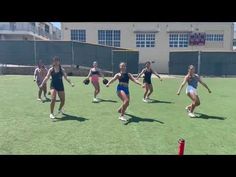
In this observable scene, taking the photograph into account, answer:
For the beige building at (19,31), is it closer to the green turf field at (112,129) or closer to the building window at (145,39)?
the building window at (145,39)

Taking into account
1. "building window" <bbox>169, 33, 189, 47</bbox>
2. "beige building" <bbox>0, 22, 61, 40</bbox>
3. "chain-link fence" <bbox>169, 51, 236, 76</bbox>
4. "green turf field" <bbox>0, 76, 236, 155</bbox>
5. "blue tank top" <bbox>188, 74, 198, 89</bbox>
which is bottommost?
"green turf field" <bbox>0, 76, 236, 155</bbox>

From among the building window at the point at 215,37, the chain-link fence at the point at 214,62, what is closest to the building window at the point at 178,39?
the building window at the point at 215,37

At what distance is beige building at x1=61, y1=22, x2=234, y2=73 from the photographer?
39.4 metres

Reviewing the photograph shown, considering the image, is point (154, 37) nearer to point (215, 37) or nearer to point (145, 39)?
point (145, 39)

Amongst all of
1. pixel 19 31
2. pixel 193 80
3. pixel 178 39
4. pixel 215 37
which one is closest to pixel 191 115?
pixel 193 80

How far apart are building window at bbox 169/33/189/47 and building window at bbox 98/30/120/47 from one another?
695cm

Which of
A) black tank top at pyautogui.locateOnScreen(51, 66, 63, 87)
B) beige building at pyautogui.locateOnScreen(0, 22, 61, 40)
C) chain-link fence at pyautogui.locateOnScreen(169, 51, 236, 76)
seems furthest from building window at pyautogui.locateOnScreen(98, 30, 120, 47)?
black tank top at pyautogui.locateOnScreen(51, 66, 63, 87)

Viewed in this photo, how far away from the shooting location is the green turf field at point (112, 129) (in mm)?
6848

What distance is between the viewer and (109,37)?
40.2 meters

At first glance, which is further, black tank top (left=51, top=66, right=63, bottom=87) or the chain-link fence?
the chain-link fence

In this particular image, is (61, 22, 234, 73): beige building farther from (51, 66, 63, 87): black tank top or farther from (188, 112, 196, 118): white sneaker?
(51, 66, 63, 87): black tank top

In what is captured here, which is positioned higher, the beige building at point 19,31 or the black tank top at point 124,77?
the beige building at point 19,31
